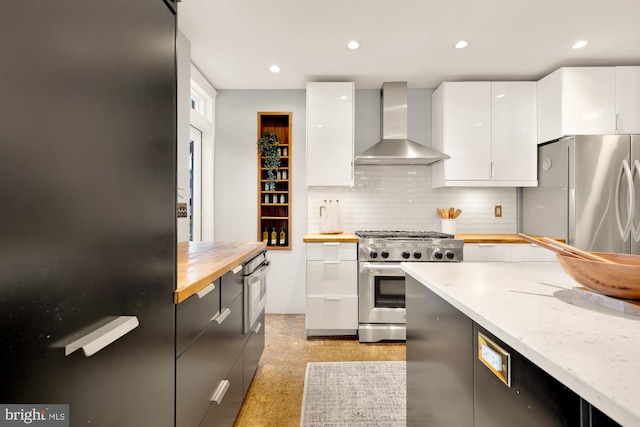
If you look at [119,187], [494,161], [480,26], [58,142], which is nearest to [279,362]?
[119,187]

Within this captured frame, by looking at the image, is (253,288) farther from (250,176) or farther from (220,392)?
(250,176)

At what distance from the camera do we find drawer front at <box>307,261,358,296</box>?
2895mm

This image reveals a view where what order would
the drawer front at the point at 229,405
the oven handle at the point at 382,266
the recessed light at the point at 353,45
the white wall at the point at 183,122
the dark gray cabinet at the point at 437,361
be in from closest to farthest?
the dark gray cabinet at the point at 437,361, the drawer front at the point at 229,405, the white wall at the point at 183,122, the recessed light at the point at 353,45, the oven handle at the point at 382,266

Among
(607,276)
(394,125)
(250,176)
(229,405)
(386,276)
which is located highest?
(394,125)

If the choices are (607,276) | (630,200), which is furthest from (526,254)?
A: (607,276)

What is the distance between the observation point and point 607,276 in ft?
2.52

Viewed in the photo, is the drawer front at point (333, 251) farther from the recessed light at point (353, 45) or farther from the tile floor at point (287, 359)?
the recessed light at point (353, 45)

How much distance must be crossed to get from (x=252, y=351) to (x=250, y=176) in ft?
6.97

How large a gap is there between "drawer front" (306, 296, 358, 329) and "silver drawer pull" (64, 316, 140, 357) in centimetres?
227

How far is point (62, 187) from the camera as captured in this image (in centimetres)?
56

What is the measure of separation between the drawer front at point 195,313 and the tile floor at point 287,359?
35.1 inches

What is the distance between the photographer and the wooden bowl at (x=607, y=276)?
2.41 ft

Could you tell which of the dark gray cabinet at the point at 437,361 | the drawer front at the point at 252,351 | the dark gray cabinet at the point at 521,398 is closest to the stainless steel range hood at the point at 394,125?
the drawer front at the point at 252,351

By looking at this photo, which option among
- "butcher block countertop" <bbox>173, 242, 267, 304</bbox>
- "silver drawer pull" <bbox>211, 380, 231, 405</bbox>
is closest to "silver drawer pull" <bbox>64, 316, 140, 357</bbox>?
"butcher block countertop" <bbox>173, 242, 267, 304</bbox>
